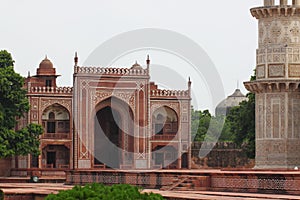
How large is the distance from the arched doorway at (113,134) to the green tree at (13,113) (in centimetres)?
589

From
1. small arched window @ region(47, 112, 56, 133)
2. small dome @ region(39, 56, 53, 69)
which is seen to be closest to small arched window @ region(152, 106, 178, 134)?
small arched window @ region(47, 112, 56, 133)

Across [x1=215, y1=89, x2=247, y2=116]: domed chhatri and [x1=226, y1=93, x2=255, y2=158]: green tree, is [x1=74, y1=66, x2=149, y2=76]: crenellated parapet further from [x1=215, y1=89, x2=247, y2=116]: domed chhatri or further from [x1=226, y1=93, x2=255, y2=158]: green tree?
[x1=215, y1=89, x2=247, y2=116]: domed chhatri

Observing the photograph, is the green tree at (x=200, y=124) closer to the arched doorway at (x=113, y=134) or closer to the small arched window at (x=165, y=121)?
the small arched window at (x=165, y=121)

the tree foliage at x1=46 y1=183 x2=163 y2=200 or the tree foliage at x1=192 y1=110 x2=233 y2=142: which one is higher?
the tree foliage at x1=192 y1=110 x2=233 y2=142

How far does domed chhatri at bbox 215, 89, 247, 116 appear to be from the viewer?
86.8m

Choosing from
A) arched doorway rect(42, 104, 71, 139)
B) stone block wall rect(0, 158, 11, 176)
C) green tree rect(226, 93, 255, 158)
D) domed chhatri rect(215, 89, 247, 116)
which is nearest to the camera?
green tree rect(226, 93, 255, 158)

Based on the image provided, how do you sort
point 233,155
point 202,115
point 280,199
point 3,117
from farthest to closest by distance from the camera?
point 202,115, point 233,155, point 3,117, point 280,199

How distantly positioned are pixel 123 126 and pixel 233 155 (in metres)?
9.23

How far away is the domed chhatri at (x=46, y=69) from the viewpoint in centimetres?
4600

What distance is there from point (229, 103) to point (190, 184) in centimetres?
6701

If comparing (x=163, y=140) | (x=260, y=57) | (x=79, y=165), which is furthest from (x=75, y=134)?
(x=260, y=57)

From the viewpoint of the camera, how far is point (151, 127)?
45062 millimetres

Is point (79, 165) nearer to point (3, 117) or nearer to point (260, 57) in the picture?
point (3, 117)

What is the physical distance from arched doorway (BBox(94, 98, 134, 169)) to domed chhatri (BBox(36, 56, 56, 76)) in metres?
3.12
